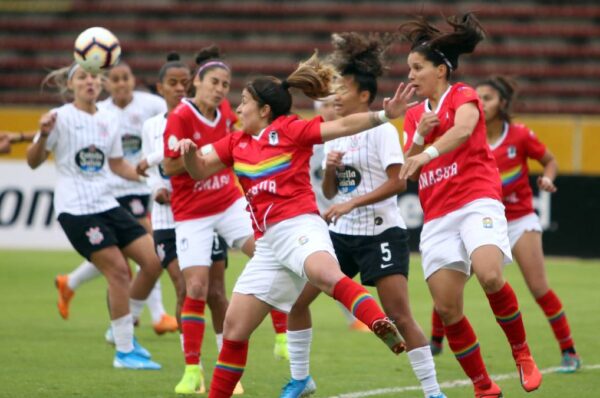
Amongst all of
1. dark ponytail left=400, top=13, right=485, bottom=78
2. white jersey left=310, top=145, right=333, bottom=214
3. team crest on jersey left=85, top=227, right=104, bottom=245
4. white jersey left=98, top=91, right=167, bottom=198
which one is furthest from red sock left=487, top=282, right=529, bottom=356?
white jersey left=310, top=145, right=333, bottom=214

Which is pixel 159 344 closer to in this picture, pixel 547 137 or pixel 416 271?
pixel 416 271

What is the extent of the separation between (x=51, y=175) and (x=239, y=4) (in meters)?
8.27

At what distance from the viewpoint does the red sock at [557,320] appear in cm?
838

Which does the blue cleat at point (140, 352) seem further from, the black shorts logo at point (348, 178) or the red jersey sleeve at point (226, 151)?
the red jersey sleeve at point (226, 151)

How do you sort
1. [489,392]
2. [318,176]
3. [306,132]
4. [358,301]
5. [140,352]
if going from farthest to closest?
[318,176] < [140,352] < [489,392] < [306,132] < [358,301]

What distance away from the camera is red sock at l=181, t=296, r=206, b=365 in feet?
24.7

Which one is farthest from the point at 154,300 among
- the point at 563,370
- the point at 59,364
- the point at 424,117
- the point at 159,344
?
the point at 424,117

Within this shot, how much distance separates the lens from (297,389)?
702 cm

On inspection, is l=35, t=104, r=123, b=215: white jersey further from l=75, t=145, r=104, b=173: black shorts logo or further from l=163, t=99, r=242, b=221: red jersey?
l=163, t=99, r=242, b=221: red jersey

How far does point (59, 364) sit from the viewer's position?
852 cm

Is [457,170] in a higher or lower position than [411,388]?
higher

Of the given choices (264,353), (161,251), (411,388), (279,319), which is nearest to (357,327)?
(264,353)

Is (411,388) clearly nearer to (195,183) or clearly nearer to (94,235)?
(195,183)

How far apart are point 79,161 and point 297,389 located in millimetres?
2701
